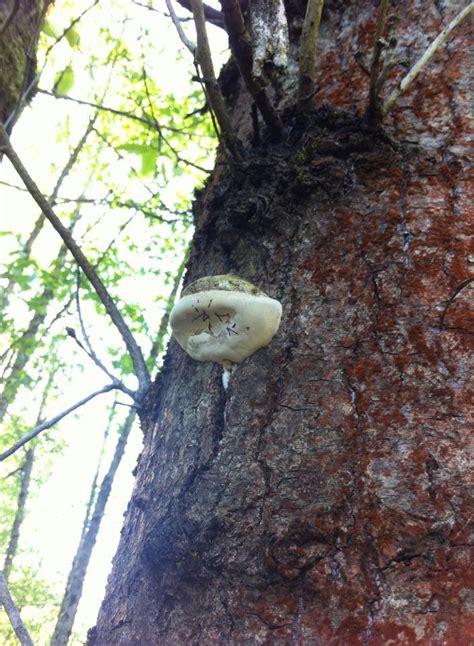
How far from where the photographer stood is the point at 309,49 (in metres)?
1.49

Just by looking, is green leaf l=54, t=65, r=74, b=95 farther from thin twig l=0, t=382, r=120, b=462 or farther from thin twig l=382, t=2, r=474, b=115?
thin twig l=382, t=2, r=474, b=115

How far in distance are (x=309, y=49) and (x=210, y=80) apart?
1.00 ft

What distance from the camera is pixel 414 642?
86 cm

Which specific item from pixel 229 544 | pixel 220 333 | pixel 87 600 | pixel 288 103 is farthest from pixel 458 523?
pixel 87 600

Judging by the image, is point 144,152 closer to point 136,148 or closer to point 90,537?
point 136,148

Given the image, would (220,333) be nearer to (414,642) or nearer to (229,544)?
(229,544)

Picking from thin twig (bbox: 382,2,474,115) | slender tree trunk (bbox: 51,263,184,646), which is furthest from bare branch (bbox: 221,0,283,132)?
slender tree trunk (bbox: 51,263,184,646)

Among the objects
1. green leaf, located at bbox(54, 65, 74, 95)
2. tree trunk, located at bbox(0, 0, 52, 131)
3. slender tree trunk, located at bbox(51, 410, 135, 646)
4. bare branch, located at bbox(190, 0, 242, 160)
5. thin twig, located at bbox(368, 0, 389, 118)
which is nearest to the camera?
thin twig, located at bbox(368, 0, 389, 118)

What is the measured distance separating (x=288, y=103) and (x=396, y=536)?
149 centimetres

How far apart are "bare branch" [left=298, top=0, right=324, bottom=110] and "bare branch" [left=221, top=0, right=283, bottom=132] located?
115 mm

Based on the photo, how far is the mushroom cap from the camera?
132 centimetres

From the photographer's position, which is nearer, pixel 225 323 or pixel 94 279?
pixel 225 323

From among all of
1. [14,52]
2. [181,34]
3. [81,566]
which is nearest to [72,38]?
[14,52]

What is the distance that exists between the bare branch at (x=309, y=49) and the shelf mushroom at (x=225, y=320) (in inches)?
25.1
